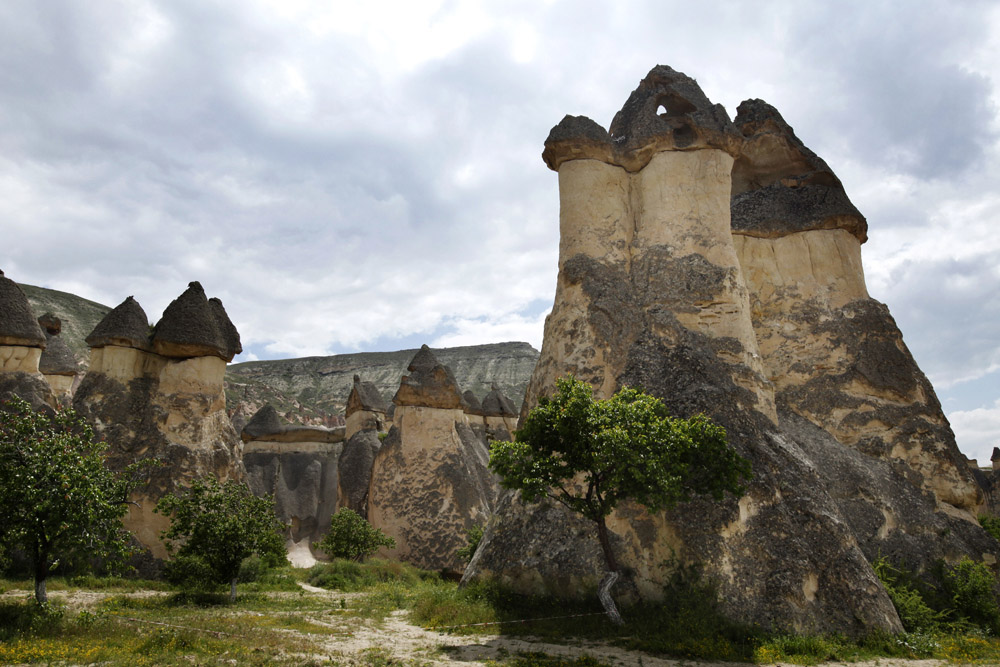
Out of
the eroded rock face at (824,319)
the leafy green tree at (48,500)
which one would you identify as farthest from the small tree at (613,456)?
the eroded rock face at (824,319)

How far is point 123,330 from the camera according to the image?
55.5ft

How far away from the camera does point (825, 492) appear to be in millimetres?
11312

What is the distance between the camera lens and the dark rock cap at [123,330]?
16.8 metres

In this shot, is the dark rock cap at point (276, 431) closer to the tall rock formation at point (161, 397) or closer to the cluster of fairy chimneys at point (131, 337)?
the cluster of fairy chimneys at point (131, 337)

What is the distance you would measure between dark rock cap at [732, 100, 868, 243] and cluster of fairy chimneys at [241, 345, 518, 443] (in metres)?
11.3

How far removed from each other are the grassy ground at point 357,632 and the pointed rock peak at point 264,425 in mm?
17755

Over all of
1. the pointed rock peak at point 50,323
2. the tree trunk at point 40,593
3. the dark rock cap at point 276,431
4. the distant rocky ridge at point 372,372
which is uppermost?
the distant rocky ridge at point 372,372

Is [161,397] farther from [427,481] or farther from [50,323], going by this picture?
[50,323]

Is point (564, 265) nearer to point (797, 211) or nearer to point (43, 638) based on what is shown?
point (797, 211)

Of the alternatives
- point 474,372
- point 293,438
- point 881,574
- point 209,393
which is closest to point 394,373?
point 474,372

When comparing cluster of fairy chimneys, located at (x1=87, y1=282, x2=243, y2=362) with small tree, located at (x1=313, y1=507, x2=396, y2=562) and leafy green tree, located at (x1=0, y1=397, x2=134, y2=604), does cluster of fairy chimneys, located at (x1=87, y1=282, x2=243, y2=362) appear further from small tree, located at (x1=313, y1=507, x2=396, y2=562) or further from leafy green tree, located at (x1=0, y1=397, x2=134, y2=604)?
leafy green tree, located at (x1=0, y1=397, x2=134, y2=604)

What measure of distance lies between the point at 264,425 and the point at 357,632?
74.9 feet

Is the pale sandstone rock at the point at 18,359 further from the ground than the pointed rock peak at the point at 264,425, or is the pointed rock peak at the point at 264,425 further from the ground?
the pale sandstone rock at the point at 18,359

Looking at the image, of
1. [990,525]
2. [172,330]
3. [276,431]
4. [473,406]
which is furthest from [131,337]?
[990,525]
